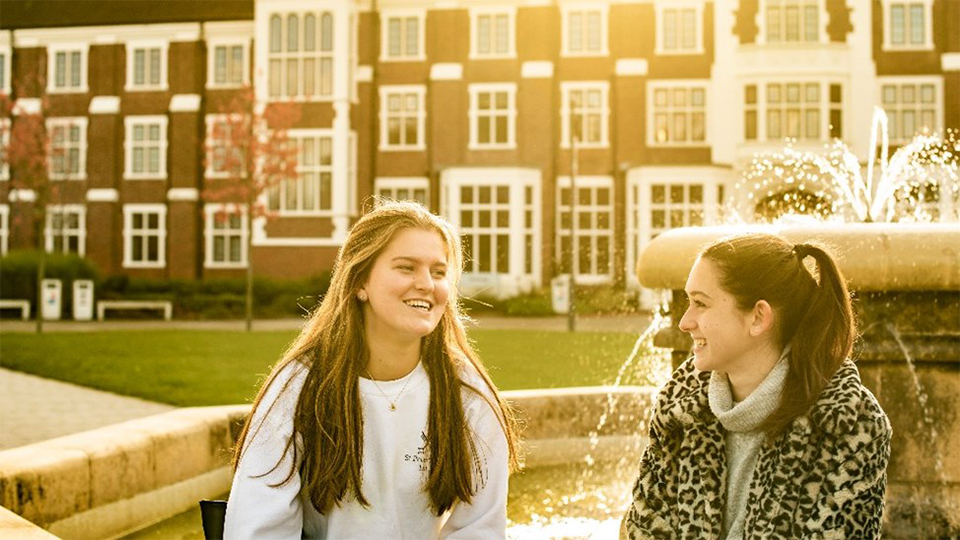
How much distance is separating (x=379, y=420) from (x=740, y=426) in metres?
0.94

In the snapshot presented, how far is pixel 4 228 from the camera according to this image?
3516cm

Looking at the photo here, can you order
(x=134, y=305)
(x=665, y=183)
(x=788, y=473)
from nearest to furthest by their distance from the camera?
(x=788, y=473)
(x=134, y=305)
(x=665, y=183)

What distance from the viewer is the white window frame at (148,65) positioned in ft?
113

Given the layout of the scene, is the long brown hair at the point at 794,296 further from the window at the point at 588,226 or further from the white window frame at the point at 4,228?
the white window frame at the point at 4,228

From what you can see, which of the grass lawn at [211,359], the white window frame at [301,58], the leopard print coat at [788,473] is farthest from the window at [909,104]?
the leopard print coat at [788,473]

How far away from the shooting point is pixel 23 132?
3094cm

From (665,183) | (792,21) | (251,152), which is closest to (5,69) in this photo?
(251,152)

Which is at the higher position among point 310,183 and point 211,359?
point 310,183

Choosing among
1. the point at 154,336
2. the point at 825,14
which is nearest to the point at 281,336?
the point at 154,336

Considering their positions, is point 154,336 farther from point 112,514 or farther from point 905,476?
point 905,476

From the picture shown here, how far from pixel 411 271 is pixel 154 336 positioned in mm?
16986

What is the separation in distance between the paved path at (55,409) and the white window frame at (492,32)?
899 inches

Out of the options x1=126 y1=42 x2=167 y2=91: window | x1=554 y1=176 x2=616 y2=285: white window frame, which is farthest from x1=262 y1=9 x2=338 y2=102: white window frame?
x1=554 y1=176 x2=616 y2=285: white window frame

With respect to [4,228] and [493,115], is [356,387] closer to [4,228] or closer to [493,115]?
[493,115]
